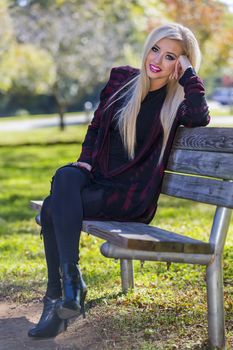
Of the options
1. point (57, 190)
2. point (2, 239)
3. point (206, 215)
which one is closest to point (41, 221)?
point (57, 190)

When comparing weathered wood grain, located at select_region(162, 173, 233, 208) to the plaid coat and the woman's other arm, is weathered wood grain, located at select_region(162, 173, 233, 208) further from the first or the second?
the woman's other arm

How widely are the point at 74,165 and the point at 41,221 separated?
0.35 metres

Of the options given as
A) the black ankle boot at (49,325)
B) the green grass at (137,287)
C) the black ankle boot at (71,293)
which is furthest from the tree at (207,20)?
the black ankle boot at (71,293)

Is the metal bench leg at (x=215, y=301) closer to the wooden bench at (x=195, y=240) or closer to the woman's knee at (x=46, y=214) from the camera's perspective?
the wooden bench at (x=195, y=240)

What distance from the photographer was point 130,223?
11.8 ft

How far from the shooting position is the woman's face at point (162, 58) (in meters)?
3.77

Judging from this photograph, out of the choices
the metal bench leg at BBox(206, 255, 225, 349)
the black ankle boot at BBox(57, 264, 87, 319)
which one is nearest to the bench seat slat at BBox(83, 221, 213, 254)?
the metal bench leg at BBox(206, 255, 225, 349)

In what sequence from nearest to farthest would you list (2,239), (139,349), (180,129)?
1. (139,349)
2. (180,129)
3. (2,239)

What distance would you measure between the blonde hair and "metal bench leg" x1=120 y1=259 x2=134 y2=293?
779mm

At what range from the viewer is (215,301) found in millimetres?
3215

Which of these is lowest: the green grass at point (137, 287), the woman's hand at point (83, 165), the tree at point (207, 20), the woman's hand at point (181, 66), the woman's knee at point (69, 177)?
the green grass at point (137, 287)

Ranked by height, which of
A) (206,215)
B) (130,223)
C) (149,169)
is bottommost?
(206,215)

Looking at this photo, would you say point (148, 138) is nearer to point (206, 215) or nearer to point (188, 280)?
point (188, 280)

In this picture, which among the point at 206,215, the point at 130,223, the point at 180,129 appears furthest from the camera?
the point at 206,215
